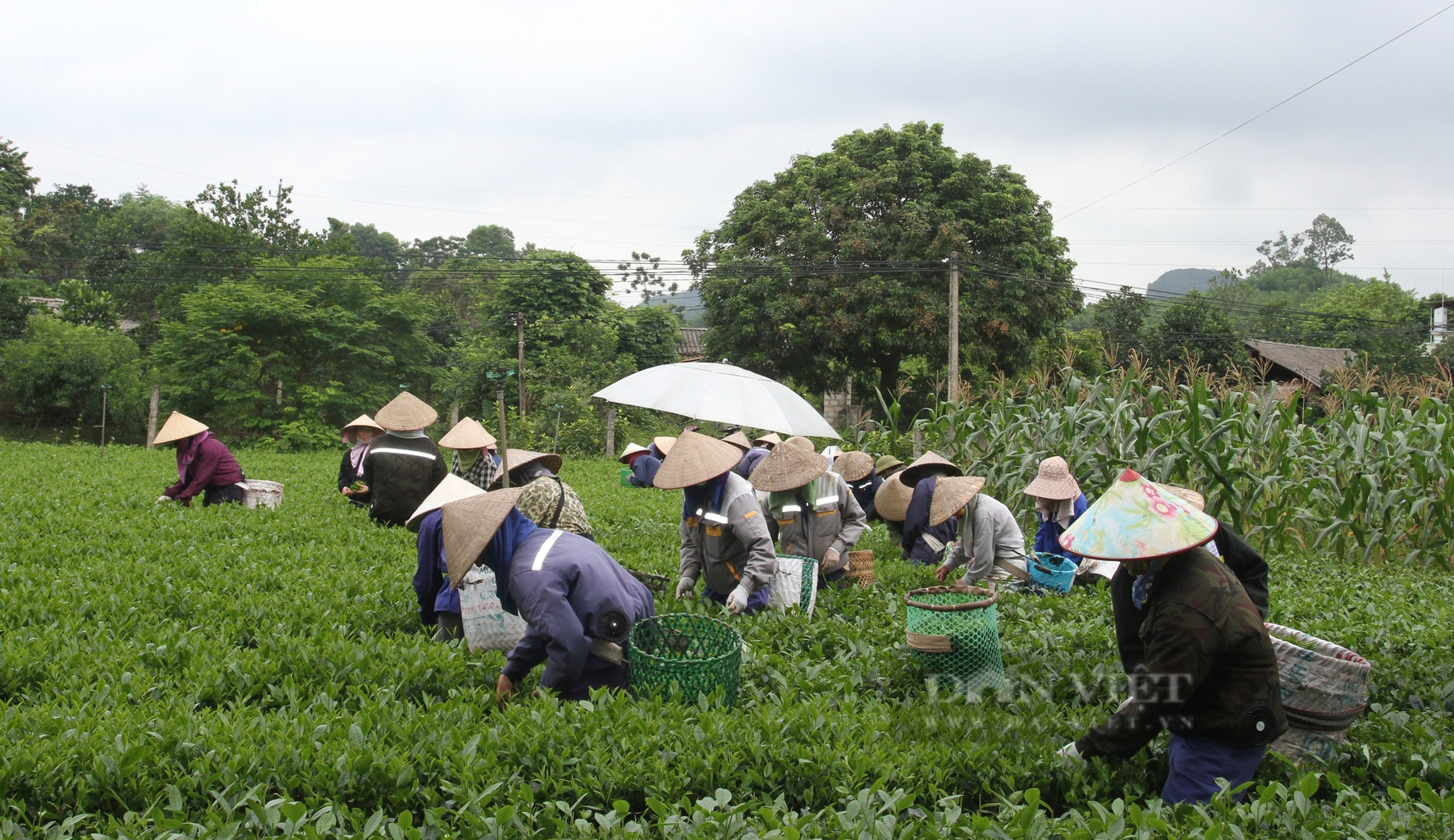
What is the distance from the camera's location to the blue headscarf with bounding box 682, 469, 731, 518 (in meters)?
5.54

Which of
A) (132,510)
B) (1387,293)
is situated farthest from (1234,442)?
(1387,293)

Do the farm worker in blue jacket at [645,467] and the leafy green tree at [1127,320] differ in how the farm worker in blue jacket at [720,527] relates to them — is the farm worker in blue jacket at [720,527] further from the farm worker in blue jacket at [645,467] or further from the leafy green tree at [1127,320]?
the leafy green tree at [1127,320]

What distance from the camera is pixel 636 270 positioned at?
26.7 m

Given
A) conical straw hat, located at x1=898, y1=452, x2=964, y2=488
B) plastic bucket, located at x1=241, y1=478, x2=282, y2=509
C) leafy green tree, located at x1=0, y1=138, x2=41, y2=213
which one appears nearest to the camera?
conical straw hat, located at x1=898, y1=452, x2=964, y2=488

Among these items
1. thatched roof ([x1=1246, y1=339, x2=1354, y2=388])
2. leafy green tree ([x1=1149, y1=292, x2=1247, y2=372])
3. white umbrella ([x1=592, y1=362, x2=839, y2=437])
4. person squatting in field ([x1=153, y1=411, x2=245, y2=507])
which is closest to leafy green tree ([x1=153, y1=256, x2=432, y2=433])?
person squatting in field ([x1=153, y1=411, x2=245, y2=507])

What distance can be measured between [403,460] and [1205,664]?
7.49 meters

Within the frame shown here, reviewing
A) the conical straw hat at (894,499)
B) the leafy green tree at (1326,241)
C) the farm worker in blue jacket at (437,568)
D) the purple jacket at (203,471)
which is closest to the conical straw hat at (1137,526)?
the farm worker in blue jacket at (437,568)

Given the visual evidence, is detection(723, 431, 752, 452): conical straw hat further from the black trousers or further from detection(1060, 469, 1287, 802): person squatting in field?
detection(1060, 469, 1287, 802): person squatting in field

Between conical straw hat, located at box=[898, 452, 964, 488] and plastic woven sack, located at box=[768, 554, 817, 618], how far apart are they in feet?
5.73

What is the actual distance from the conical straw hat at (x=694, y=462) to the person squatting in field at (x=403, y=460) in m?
4.13

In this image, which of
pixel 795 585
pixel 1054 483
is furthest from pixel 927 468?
pixel 795 585

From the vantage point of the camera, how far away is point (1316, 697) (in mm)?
3572

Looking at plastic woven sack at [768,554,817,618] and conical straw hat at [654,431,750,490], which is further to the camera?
plastic woven sack at [768,554,817,618]

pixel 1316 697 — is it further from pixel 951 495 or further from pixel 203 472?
pixel 203 472
